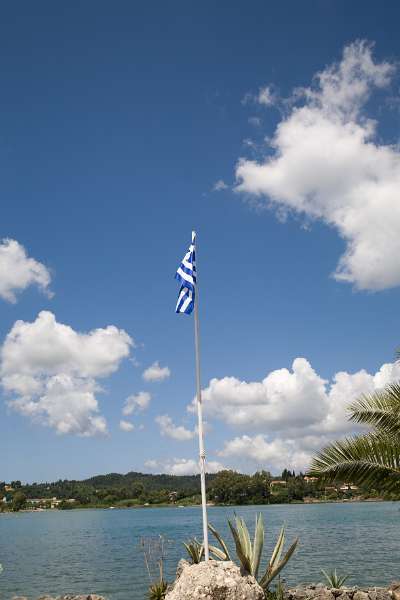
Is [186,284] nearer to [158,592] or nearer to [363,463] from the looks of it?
[363,463]

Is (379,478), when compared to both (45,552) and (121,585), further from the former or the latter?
(45,552)

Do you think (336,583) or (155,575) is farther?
(155,575)

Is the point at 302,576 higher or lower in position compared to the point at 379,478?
lower

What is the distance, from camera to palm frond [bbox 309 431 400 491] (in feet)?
35.3

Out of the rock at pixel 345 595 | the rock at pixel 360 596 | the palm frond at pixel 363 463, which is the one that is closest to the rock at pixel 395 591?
the rock at pixel 360 596

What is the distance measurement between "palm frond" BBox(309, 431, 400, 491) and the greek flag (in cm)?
433

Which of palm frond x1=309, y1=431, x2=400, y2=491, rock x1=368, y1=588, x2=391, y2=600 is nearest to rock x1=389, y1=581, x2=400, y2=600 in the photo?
rock x1=368, y1=588, x2=391, y2=600

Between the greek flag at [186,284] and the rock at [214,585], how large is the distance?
5280 mm

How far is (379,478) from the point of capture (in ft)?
36.4

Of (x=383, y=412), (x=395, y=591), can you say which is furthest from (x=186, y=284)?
(x=395, y=591)

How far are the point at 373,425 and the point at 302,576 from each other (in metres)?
18.8

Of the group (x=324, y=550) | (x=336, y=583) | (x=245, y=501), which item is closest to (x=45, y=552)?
(x=324, y=550)

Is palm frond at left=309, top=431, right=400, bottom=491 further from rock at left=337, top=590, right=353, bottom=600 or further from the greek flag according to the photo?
rock at left=337, top=590, right=353, bottom=600

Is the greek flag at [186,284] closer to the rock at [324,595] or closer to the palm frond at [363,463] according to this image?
the palm frond at [363,463]
